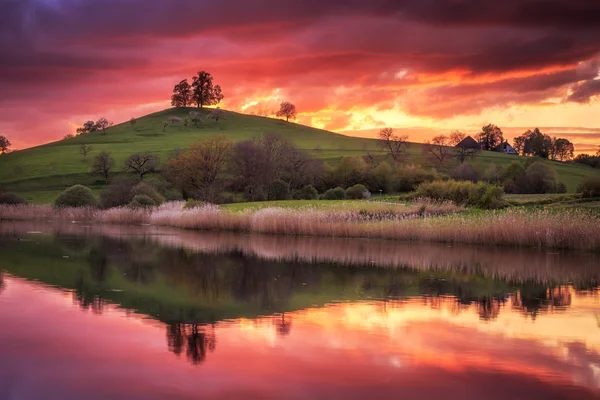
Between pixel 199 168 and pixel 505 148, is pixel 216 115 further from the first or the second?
pixel 199 168

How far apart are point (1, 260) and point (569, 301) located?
2020cm

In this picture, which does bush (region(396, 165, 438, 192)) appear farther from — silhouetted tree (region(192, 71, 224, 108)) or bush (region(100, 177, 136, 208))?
silhouetted tree (region(192, 71, 224, 108))

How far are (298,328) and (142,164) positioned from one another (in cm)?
8352

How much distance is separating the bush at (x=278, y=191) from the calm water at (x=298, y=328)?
41.1m

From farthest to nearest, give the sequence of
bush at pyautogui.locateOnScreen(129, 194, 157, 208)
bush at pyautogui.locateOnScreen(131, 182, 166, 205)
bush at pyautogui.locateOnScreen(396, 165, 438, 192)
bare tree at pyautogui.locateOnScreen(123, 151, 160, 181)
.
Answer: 1. bare tree at pyautogui.locateOnScreen(123, 151, 160, 181)
2. bush at pyautogui.locateOnScreen(396, 165, 438, 192)
3. bush at pyautogui.locateOnScreen(131, 182, 166, 205)
4. bush at pyautogui.locateOnScreen(129, 194, 157, 208)

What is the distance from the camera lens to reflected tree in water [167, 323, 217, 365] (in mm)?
10750

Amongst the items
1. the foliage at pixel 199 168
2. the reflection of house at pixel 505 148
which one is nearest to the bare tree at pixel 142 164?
the foliage at pixel 199 168

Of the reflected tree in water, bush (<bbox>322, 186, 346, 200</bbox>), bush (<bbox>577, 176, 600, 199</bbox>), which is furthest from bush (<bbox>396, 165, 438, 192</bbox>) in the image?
the reflected tree in water

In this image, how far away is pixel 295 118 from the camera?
17388cm

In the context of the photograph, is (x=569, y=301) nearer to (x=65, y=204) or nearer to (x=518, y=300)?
(x=518, y=300)

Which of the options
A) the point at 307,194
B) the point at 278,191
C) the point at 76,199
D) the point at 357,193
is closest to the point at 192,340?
the point at 76,199

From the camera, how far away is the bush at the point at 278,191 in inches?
2643

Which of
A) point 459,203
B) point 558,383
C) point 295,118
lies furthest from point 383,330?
point 295,118

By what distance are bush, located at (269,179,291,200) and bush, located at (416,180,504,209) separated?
54.2 ft
